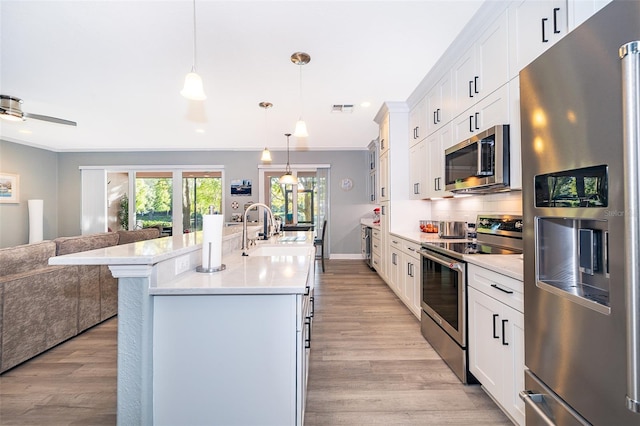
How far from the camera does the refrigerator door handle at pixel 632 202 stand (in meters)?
0.77

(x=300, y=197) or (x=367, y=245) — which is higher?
(x=300, y=197)

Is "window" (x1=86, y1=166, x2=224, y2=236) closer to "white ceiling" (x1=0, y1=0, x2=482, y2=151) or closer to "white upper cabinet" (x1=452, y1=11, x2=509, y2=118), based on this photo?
"white ceiling" (x1=0, y1=0, x2=482, y2=151)

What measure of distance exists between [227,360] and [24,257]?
7.19 feet

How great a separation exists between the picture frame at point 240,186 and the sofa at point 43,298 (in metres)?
Result: 4.12

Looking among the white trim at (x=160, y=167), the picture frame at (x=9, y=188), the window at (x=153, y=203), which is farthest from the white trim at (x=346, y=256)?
the picture frame at (x=9, y=188)

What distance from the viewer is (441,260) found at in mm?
2256

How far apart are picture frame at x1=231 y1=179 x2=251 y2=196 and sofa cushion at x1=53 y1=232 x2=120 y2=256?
3944 mm

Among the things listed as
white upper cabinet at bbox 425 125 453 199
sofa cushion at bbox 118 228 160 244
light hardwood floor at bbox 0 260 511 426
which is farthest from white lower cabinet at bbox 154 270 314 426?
sofa cushion at bbox 118 228 160 244

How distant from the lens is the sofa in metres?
2.18

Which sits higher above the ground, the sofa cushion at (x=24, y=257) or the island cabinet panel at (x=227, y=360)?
the sofa cushion at (x=24, y=257)

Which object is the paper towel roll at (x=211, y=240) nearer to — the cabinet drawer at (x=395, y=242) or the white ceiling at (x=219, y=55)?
the white ceiling at (x=219, y=55)

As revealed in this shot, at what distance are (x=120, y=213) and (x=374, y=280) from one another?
251 inches

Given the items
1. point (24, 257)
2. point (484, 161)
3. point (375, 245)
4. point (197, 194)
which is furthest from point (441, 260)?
point (197, 194)

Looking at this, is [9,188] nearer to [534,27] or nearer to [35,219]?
[35,219]
